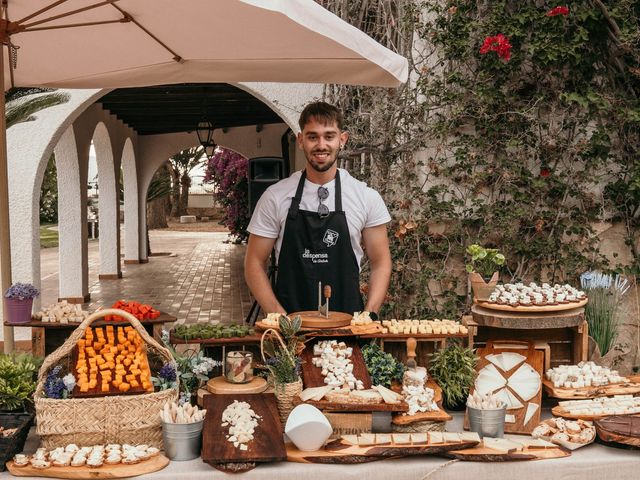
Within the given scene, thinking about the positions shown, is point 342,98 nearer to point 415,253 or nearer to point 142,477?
point 415,253

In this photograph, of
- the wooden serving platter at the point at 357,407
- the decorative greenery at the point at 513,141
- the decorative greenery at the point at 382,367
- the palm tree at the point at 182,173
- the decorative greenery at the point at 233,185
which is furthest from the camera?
the palm tree at the point at 182,173

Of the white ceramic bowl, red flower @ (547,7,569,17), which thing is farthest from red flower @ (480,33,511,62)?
the white ceramic bowl

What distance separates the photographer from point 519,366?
2.44 meters

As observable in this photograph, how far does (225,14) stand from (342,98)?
4063mm

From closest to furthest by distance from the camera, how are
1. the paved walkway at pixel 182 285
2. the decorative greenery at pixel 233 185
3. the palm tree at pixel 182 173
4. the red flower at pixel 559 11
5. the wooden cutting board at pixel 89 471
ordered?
the wooden cutting board at pixel 89 471 < the red flower at pixel 559 11 < the paved walkway at pixel 182 285 < the decorative greenery at pixel 233 185 < the palm tree at pixel 182 173

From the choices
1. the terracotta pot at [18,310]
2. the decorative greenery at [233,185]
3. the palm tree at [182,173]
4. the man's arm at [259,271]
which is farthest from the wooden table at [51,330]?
the palm tree at [182,173]

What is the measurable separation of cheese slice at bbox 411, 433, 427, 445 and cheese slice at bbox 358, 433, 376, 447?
0.11m

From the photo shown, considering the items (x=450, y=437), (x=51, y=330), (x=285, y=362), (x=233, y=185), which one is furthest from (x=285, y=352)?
(x=233, y=185)

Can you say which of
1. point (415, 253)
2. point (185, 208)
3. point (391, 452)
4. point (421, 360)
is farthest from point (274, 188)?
point (185, 208)

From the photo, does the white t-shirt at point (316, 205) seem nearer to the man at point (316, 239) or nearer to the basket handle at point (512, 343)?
the man at point (316, 239)

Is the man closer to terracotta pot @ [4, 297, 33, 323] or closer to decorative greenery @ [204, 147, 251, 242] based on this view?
terracotta pot @ [4, 297, 33, 323]

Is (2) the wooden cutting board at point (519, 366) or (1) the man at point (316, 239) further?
(1) the man at point (316, 239)

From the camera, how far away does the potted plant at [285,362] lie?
7.11 ft

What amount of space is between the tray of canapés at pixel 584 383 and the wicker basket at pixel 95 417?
4.40 ft
